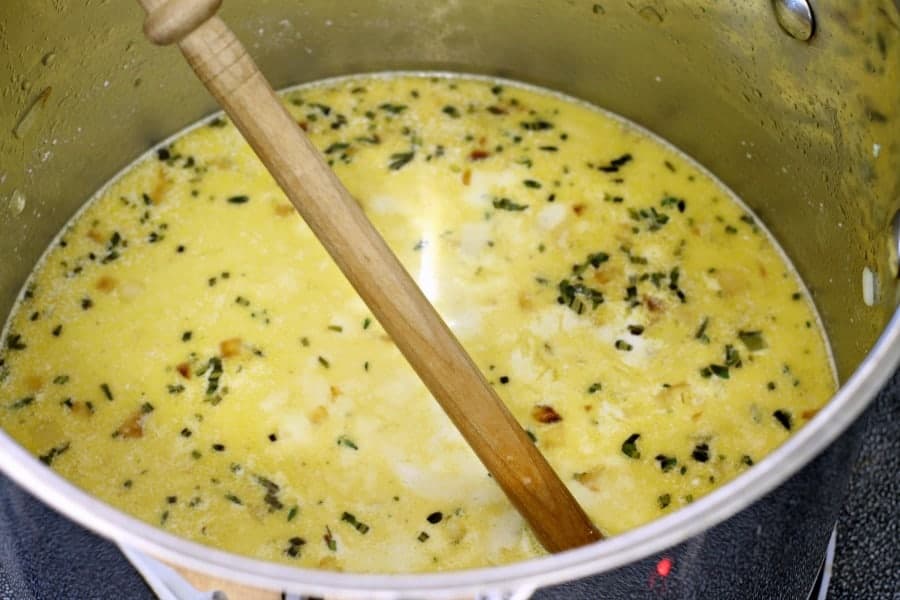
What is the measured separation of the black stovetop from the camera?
0.94 meters

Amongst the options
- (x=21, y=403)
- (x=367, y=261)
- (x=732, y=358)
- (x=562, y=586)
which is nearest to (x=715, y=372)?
(x=732, y=358)

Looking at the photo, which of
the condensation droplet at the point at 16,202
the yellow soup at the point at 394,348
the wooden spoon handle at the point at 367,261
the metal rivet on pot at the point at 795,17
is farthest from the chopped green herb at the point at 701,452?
the condensation droplet at the point at 16,202

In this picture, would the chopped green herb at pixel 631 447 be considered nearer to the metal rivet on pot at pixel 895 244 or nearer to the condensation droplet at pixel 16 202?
the metal rivet on pot at pixel 895 244

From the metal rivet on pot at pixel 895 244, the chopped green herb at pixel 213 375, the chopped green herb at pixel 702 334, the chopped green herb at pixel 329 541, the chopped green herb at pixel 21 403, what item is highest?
the chopped green herb at pixel 21 403

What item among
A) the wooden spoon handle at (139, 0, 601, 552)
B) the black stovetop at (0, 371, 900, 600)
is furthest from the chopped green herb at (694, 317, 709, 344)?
the wooden spoon handle at (139, 0, 601, 552)

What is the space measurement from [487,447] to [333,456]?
1.02 feet

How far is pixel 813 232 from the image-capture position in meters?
1.53

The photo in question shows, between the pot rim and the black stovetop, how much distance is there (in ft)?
0.24

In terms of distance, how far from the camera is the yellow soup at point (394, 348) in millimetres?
1338

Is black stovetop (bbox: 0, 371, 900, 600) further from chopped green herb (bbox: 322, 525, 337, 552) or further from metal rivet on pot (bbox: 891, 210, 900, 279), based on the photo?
chopped green herb (bbox: 322, 525, 337, 552)

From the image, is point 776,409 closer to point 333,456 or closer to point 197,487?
point 333,456

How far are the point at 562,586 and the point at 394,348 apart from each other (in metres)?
0.67

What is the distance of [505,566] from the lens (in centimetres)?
75

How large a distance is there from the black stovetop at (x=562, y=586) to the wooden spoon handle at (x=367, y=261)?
275 millimetres
